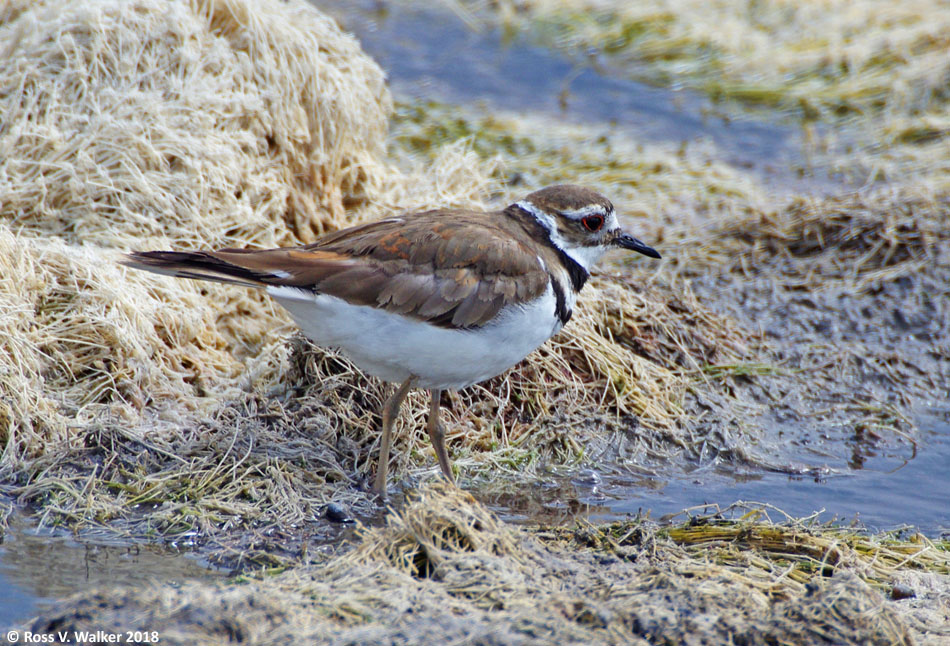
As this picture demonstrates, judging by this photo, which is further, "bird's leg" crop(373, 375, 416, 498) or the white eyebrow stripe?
the white eyebrow stripe

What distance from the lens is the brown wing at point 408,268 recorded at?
16.9ft

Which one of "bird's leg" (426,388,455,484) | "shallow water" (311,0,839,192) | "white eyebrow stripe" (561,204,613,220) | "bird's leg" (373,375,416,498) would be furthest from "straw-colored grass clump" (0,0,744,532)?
"shallow water" (311,0,839,192)

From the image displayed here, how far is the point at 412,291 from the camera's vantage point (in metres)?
5.21

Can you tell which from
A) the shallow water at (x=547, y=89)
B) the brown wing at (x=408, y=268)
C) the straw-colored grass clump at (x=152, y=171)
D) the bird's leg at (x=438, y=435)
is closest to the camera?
the brown wing at (x=408, y=268)

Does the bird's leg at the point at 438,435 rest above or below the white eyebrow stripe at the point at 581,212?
below

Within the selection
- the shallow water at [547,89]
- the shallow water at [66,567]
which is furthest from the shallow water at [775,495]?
the shallow water at [547,89]

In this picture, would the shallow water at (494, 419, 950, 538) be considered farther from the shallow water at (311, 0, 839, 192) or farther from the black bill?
the shallow water at (311, 0, 839, 192)

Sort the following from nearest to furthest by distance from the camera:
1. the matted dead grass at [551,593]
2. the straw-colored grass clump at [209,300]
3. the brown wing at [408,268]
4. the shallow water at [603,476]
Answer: the matted dead grass at [551,593] → the shallow water at [603,476] → the brown wing at [408,268] → the straw-colored grass clump at [209,300]

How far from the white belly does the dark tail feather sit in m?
0.15

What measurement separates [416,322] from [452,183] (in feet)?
10.9

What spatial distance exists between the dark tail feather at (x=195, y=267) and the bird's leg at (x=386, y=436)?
1.02 metres

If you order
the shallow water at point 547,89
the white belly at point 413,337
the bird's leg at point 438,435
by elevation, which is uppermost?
the shallow water at point 547,89

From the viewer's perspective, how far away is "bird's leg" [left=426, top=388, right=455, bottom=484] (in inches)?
225

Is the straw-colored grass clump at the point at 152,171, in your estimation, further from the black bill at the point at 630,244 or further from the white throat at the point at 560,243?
the black bill at the point at 630,244
